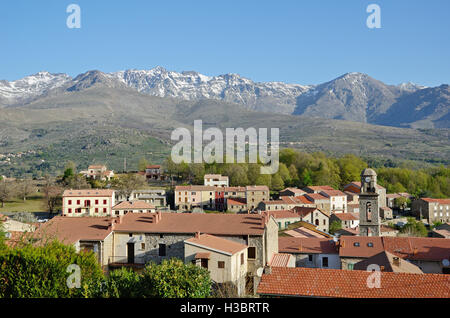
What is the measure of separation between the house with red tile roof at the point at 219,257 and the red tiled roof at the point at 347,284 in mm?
3424

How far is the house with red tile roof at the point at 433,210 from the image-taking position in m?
75.6

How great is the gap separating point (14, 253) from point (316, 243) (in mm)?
23598

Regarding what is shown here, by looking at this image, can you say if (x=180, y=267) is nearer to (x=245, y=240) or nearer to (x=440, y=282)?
(x=245, y=240)

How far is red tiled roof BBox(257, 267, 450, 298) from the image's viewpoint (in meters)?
19.5

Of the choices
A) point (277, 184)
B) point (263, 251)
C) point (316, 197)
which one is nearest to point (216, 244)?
point (263, 251)

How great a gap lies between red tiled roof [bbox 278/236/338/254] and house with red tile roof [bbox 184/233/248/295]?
10.0m

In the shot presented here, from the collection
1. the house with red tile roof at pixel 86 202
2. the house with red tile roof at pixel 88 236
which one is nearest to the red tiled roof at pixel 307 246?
the house with red tile roof at pixel 88 236

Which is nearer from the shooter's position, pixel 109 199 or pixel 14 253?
pixel 14 253

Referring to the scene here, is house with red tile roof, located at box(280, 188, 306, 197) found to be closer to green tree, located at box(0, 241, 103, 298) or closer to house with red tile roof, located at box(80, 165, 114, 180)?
house with red tile roof, located at box(80, 165, 114, 180)

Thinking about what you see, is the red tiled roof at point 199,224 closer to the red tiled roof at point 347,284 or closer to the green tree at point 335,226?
the red tiled roof at point 347,284

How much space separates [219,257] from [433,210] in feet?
202
